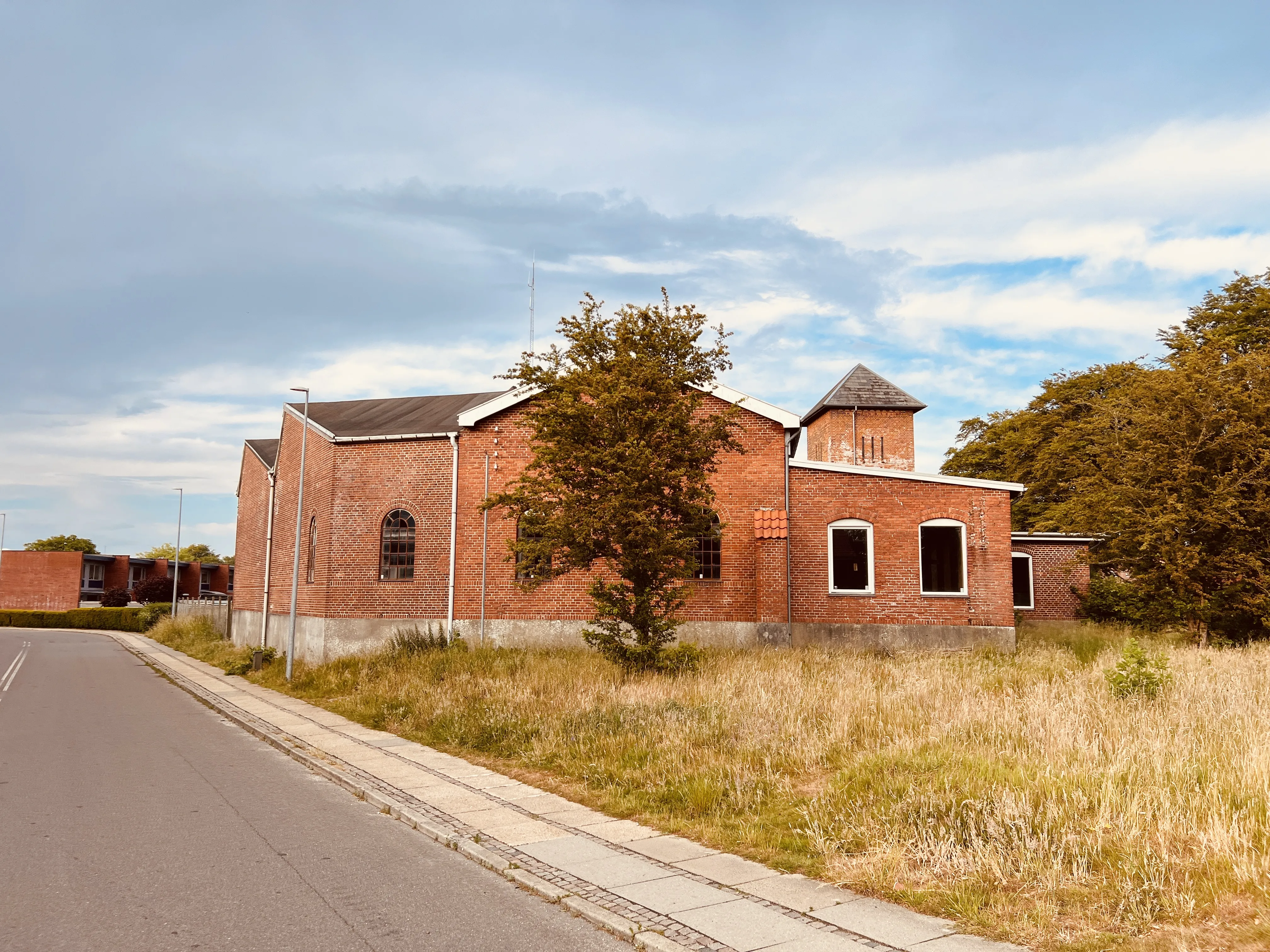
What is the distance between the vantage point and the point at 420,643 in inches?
856

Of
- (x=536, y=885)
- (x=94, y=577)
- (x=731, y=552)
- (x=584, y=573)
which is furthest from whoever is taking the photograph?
(x=94, y=577)

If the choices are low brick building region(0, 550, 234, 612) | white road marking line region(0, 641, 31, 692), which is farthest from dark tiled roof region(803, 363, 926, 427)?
low brick building region(0, 550, 234, 612)

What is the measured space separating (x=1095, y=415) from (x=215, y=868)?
129 ft

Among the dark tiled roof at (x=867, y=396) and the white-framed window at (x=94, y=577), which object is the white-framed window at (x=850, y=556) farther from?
the white-framed window at (x=94, y=577)

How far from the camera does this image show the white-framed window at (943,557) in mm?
24719

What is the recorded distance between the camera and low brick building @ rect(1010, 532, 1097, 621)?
2967 centimetres

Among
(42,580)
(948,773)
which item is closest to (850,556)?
(948,773)

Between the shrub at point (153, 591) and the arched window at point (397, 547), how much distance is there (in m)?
60.4

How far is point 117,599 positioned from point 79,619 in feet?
26.1

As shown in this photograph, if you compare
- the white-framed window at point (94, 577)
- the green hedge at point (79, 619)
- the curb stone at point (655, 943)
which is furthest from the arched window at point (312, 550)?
the white-framed window at point (94, 577)

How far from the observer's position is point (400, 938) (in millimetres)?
5531

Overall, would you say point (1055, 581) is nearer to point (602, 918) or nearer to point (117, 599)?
point (602, 918)

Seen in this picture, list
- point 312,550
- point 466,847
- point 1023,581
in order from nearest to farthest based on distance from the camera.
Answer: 1. point 466,847
2. point 312,550
3. point 1023,581

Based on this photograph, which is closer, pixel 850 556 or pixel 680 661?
pixel 680 661
